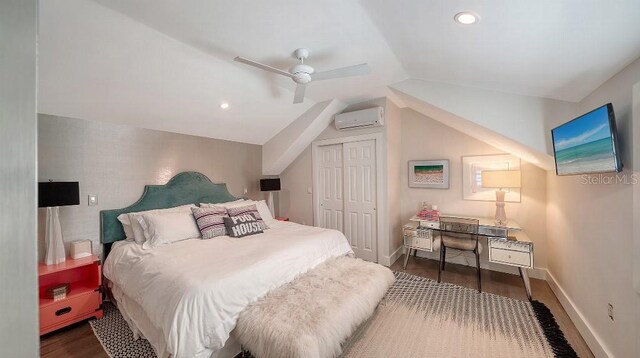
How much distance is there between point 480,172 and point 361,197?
66.6 inches

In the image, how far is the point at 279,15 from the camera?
1.78 metres

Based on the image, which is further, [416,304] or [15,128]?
Result: [416,304]

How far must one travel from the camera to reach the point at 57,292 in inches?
85.7

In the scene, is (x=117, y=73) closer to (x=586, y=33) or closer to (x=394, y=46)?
(x=394, y=46)

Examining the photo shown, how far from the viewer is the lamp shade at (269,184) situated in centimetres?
429

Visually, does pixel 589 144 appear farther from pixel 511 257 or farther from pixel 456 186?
pixel 456 186

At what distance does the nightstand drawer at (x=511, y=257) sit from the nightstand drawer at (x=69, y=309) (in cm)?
416

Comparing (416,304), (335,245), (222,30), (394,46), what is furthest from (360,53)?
(416,304)

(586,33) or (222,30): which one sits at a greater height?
(222,30)

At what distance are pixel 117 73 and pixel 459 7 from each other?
2.79 metres

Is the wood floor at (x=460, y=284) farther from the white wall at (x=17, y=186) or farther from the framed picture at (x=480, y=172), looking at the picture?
the white wall at (x=17, y=186)

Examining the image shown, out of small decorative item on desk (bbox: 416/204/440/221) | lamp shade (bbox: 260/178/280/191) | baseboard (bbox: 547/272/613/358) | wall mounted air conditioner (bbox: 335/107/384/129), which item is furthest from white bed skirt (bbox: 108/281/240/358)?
wall mounted air conditioner (bbox: 335/107/384/129)

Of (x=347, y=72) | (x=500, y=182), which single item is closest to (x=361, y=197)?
(x=500, y=182)

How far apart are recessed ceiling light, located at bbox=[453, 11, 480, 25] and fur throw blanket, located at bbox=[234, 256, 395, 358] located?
2.02m
